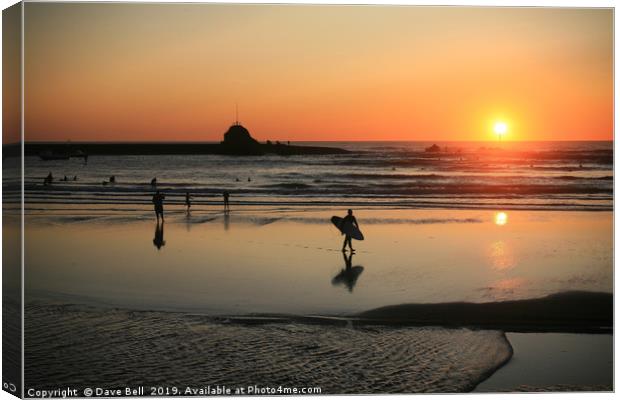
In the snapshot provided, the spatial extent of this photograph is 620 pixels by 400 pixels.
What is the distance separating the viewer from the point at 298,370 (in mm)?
7211

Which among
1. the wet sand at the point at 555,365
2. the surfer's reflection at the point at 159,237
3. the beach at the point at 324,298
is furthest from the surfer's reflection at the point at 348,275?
the surfer's reflection at the point at 159,237

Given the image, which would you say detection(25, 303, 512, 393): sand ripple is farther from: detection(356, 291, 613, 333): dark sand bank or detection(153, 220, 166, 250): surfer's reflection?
detection(153, 220, 166, 250): surfer's reflection

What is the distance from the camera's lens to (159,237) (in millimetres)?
14102

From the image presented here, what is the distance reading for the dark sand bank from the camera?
26.4 feet

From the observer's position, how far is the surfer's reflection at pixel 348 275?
10164 millimetres

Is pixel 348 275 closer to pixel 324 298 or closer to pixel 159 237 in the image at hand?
pixel 324 298

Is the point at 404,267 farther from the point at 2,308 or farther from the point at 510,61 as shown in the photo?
the point at 2,308

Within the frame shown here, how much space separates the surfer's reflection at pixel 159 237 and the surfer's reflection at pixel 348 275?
11.4ft

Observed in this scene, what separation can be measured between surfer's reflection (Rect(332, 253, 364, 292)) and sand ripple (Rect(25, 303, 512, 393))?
2071mm

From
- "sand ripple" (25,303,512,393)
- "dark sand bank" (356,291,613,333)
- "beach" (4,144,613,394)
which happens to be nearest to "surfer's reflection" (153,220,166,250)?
"beach" (4,144,613,394)

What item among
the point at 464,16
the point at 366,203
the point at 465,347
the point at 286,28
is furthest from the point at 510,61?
the point at 366,203

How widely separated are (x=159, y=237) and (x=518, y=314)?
7919 mm

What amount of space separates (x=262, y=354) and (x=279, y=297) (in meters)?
1.88

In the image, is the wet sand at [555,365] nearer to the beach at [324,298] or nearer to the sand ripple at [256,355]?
the beach at [324,298]
